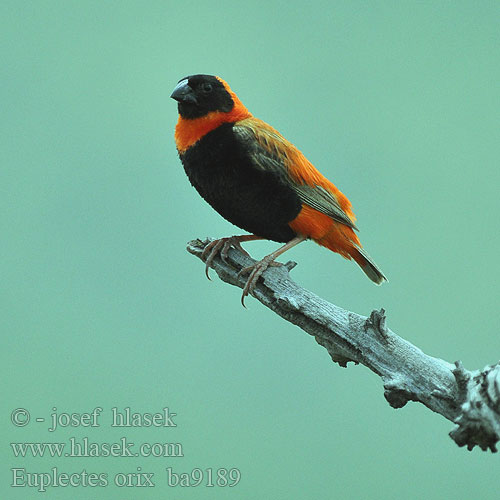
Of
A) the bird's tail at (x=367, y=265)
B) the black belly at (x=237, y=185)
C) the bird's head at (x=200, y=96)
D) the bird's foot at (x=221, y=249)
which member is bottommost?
the bird's tail at (x=367, y=265)

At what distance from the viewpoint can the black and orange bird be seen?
4.61m

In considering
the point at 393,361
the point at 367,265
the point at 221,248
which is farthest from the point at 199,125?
the point at 393,361

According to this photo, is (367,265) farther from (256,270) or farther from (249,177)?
(249,177)

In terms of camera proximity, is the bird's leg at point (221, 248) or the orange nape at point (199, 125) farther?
the bird's leg at point (221, 248)

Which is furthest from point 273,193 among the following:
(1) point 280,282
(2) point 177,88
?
(2) point 177,88

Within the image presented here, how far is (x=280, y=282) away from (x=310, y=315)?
348 millimetres

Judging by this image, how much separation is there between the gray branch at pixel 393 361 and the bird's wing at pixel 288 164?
50 cm

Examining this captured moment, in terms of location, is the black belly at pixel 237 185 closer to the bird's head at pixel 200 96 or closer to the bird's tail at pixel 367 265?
the bird's head at pixel 200 96

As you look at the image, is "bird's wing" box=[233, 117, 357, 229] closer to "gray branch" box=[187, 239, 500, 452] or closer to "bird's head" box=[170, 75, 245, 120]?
"bird's head" box=[170, 75, 245, 120]

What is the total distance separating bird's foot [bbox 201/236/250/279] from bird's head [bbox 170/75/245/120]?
3.04ft

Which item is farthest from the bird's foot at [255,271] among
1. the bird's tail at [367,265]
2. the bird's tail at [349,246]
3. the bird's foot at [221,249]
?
the bird's tail at [367,265]

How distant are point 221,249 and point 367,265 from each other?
113cm

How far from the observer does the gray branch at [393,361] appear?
11.6ft

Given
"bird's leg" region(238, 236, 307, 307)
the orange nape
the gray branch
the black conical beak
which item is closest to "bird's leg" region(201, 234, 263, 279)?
the gray branch
